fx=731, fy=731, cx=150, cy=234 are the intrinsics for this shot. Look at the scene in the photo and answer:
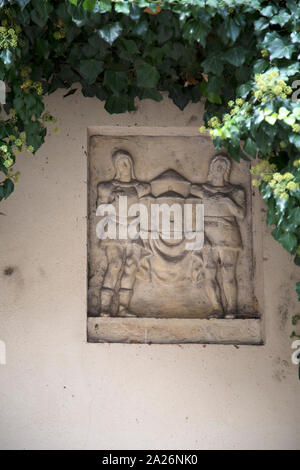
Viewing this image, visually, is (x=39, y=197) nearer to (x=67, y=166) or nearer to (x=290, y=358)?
(x=67, y=166)

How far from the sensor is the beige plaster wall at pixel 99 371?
3732 mm

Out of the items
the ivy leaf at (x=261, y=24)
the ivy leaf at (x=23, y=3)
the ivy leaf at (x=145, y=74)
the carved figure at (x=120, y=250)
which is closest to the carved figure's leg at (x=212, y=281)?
the carved figure at (x=120, y=250)

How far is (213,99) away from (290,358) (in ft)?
4.60

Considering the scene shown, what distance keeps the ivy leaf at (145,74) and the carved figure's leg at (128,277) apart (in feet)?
3.02

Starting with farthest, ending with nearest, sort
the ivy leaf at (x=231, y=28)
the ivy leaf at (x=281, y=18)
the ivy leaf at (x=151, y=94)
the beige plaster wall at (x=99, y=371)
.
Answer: the beige plaster wall at (x=99, y=371)
the ivy leaf at (x=151, y=94)
the ivy leaf at (x=231, y=28)
the ivy leaf at (x=281, y=18)

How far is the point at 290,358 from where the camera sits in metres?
3.79

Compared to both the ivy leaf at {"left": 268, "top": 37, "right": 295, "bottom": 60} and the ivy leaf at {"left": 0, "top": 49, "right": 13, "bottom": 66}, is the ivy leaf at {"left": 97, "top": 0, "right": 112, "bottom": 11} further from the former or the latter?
the ivy leaf at {"left": 268, "top": 37, "right": 295, "bottom": 60}

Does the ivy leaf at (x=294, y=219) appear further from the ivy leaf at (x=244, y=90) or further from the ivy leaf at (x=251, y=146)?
the ivy leaf at (x=244, y=90)

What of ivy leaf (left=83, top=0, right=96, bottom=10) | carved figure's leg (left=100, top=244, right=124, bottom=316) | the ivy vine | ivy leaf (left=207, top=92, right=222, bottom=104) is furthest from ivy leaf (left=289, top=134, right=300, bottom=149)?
carved figure's leg (left=100, top=244, right=124, bottom=316)

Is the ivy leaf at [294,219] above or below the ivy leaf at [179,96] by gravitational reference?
below

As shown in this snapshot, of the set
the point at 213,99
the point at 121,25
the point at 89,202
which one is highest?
the point at 121,25

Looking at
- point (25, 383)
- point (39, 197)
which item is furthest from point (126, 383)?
point (39, 197)

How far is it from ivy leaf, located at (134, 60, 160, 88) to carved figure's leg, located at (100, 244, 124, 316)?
938 mm

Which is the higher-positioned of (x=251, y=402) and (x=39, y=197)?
(x=39, y=197)
